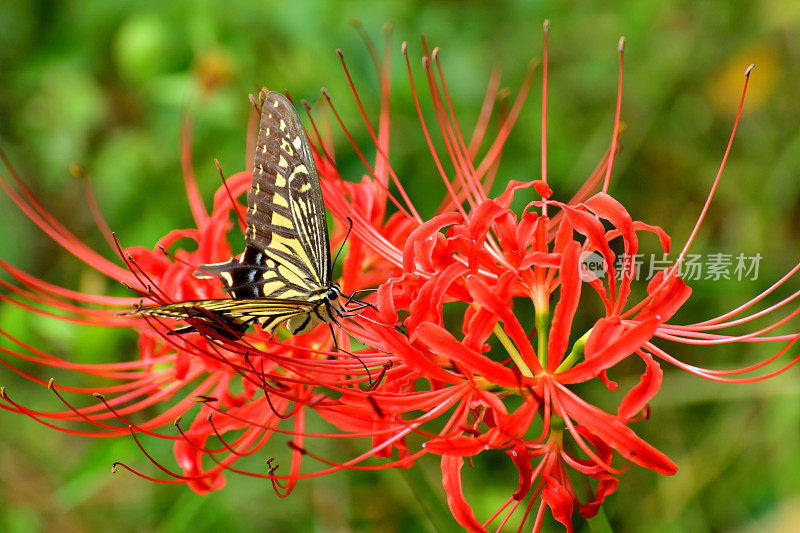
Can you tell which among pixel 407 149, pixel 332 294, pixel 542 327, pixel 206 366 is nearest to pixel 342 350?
pixel 332 294

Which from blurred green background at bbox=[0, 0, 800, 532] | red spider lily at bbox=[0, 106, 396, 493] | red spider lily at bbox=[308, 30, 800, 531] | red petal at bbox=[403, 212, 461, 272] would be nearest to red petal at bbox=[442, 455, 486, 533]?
red spider lily at bbox=[308, 30, 800, 531]

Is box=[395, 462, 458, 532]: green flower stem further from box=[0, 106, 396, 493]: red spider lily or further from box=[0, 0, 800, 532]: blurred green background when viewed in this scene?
box=[0, 0, 800, 532]: blurred green background

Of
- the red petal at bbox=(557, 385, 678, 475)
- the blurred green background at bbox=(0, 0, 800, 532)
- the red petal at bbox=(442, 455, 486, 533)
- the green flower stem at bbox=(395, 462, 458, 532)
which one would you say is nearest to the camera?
the red petal at bbox=(557, 385, 678, 475)

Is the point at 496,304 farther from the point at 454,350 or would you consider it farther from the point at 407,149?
the point at 407,149

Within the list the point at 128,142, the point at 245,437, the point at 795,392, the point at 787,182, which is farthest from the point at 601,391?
the point at 128,142

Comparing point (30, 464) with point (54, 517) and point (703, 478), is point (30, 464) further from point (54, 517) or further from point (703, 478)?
point (703, 478)

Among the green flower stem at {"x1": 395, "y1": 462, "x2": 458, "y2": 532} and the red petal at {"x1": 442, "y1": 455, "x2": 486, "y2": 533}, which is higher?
the red petal at {"x1": 442, "y1": 455, "x2": 486, "y2": 533}

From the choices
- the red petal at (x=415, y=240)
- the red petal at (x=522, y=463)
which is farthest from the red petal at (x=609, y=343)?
the red petal at (x=415, y=240)
